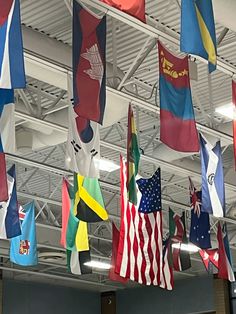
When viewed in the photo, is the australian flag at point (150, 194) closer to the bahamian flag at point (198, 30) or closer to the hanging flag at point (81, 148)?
the hanging flag at point (81, 148)

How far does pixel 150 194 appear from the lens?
39.4 ft

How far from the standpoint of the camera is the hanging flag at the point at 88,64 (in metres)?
7.91

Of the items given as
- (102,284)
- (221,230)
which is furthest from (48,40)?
(102,284)

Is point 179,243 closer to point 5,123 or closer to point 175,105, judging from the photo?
point 175,105

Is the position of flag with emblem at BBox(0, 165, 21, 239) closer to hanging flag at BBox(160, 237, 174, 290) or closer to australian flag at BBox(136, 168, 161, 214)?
australian flag at BBox(136, 168, 161, 214)

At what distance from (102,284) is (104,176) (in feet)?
37.4

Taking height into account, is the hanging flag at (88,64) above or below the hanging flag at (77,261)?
above


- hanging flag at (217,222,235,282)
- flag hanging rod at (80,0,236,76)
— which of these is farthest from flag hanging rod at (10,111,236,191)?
flag hanging rod at (80,0,236,76)

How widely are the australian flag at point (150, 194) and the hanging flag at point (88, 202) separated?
4.14ft

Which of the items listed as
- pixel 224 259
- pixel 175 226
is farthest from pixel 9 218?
pixel 224 259

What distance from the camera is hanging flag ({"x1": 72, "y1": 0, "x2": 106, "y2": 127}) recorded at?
7.91 m

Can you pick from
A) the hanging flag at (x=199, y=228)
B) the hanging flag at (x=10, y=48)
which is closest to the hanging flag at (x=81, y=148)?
the hanging flag at (x=10, y=48)

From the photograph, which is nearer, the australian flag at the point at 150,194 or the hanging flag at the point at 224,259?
the australian flag at the point at 150,194

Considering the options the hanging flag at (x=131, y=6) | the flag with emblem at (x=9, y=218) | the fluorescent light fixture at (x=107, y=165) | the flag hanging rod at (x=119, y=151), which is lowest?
the flag with emblem at (x=9, y=218)
